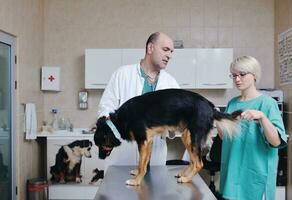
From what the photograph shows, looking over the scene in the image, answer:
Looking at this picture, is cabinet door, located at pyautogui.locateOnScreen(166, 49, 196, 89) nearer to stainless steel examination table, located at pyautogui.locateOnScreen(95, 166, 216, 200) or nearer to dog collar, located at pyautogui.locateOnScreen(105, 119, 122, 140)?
stainless steel examination table, located at pyautogui.locateOnScreen(95, 166, 216, 200)

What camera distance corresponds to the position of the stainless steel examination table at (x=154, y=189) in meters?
1.44

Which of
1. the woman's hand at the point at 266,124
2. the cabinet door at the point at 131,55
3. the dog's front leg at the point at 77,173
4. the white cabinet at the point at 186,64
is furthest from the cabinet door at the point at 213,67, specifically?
the woman's hand at the point at 266,124

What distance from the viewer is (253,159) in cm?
169

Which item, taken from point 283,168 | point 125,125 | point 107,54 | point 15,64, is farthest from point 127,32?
point 125,125

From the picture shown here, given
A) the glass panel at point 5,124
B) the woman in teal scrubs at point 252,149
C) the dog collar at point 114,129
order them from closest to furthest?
1. the dog collar at point 114,129
2. the woman in teal scrubs at point 252,149
3. the glass panel at point 5,124

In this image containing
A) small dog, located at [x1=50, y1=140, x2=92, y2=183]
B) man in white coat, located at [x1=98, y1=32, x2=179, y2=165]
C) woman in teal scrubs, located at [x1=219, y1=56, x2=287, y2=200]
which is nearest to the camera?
woman in teal scrubs, located at [x1=219, y1=56, x2=287, y2=200]

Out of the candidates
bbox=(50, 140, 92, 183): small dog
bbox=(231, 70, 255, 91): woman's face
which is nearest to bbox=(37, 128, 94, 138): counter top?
Result: bbox=(50, 140, 92, 183): small dog

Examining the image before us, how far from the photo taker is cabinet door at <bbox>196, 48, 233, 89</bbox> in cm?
411

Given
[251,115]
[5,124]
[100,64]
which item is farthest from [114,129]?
[100,64]

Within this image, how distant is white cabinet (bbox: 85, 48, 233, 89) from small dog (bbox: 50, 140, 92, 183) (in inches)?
28.7

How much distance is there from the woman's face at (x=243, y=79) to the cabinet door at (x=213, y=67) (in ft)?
7.94

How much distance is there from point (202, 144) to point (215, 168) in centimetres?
238

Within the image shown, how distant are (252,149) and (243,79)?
34cm

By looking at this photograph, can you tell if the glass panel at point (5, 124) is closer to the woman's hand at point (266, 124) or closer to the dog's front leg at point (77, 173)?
the dog's front leg at point (77, 173)
